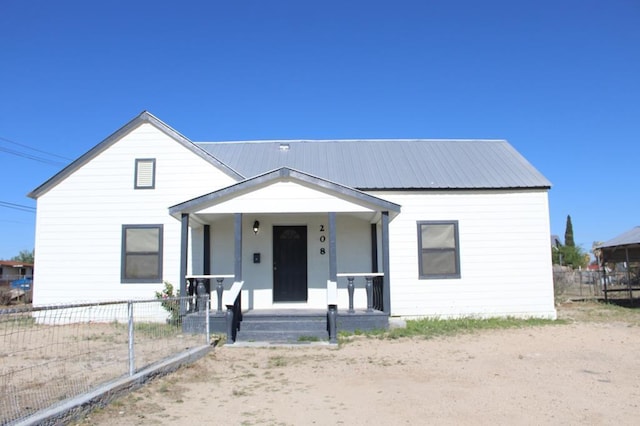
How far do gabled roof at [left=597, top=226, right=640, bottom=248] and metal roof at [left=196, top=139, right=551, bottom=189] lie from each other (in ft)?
20.7

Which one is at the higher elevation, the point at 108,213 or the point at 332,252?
the point at 108,213

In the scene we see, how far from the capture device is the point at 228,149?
16.4 metres

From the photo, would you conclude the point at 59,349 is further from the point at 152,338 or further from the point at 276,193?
the point at 276,193

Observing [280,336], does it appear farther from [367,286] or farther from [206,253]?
[206,253]

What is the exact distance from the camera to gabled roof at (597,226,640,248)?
18158 millimetres

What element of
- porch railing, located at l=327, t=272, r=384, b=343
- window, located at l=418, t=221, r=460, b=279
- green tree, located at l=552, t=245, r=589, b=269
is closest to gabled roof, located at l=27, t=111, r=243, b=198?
porch railing, located at l=327, t=272, r=384, b=343

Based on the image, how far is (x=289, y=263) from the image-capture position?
13188 millimetres

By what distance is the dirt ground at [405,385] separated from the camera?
5332 mm

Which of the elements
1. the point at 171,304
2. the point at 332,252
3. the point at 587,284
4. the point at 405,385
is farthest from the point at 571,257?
the point at 405,385

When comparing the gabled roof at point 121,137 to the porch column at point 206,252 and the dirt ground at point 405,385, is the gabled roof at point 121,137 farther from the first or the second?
the dirt ground at point 405,385

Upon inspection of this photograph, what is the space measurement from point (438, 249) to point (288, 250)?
12.7ft

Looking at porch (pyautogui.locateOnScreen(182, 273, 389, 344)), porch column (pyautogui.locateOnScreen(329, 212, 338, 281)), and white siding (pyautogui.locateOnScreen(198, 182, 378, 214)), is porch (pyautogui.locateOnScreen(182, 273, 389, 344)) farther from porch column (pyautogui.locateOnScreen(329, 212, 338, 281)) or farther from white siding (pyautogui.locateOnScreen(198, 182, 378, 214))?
white siding (pyautogui.locateOnScreen(198, 182, 378, 214))

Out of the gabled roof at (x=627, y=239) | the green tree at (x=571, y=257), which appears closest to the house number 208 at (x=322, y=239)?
the gabled roof at (x=627, y=239)

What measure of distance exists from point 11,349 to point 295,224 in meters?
6.93
